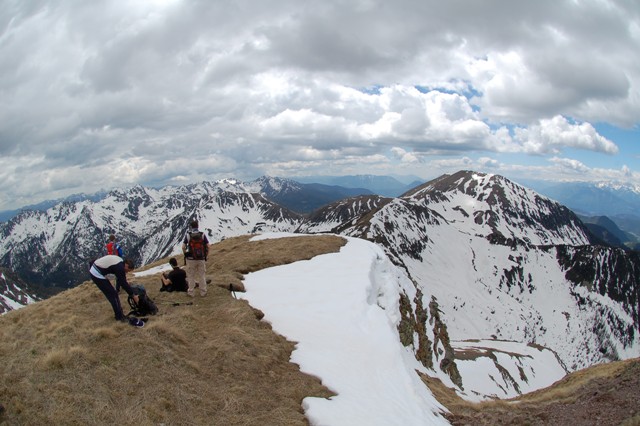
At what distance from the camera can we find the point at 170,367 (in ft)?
38.5

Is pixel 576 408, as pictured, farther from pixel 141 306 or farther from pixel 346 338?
pixel 141 306

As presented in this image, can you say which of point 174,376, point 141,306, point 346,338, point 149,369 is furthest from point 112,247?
point 346,338

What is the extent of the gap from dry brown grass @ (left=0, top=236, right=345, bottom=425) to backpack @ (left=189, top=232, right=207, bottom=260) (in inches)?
106

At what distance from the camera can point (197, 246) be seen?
19.1 metres

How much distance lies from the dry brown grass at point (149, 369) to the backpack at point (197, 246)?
106 inches

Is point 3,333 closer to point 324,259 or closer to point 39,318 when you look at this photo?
point 39,318

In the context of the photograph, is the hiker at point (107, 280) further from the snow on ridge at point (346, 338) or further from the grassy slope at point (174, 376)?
the snow on ridge at point (346, 338)

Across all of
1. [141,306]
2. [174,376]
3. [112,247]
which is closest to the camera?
[174,376]

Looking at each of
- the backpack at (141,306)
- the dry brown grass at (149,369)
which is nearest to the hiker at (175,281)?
the dry brown grass at (149,369)

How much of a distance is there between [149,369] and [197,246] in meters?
8.44

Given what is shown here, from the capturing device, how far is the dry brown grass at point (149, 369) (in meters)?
9.11

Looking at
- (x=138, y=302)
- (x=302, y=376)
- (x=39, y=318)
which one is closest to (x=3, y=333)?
(x=39, y=318)

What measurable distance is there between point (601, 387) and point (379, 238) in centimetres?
17909

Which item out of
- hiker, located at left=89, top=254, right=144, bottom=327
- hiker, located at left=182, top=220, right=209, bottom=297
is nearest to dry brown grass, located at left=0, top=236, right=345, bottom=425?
hiker, located at left=89, top=254, right=144, bottom=327
